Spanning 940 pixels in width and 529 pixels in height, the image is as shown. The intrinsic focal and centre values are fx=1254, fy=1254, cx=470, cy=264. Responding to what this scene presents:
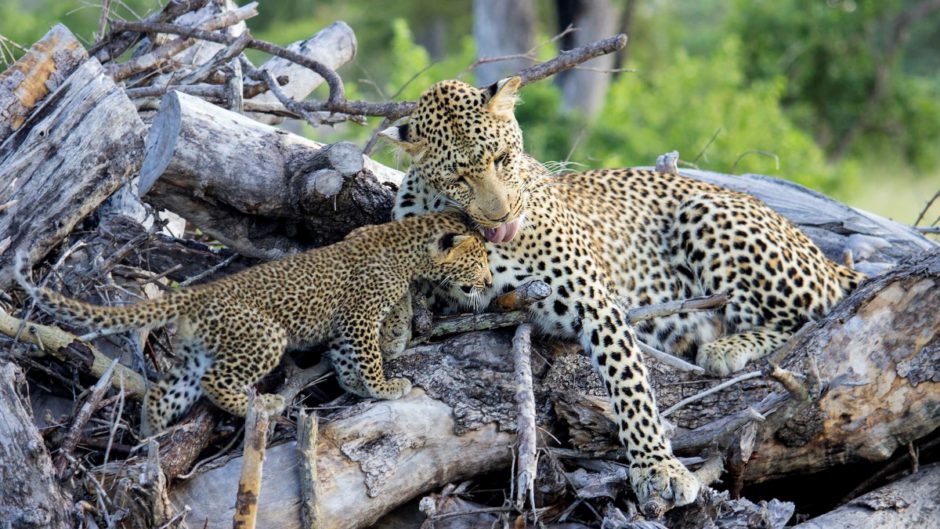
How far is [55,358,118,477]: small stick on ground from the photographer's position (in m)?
6.50

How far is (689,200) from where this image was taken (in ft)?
28.5

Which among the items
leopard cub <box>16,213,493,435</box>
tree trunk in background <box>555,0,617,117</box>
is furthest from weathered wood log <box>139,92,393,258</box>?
tree trunk in background <box>555,0,617,117</box>

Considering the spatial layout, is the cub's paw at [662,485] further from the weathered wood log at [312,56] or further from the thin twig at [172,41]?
the weathered wood log at [312,56]

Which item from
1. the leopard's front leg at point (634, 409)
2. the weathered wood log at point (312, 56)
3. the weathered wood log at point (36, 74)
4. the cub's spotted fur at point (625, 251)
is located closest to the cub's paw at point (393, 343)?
the cub's spotted fur at point (625, 251)

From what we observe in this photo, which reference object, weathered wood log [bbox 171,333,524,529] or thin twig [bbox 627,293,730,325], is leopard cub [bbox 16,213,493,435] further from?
thin twig [bbox 627,293,730,325]

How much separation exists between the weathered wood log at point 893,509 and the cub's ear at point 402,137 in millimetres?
3149

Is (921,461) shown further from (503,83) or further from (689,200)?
(503,83)

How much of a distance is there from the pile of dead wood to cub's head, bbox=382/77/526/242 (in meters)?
0.42

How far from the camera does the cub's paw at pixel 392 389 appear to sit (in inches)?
285

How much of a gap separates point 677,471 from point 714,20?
41.5 meters

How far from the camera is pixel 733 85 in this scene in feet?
75.1

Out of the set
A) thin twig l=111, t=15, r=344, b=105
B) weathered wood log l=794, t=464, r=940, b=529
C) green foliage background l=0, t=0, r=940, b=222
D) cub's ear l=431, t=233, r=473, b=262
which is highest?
thin twig l=111, t=15, r=344, b=105

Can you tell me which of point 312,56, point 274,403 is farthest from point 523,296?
point 312,56

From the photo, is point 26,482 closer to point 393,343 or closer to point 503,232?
point 393,343
